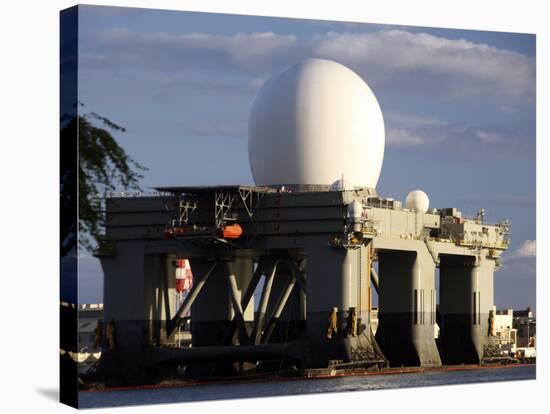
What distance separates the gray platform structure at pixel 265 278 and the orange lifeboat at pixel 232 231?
8 cm

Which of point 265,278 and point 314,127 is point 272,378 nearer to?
point 265,278

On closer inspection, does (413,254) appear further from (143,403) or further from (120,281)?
(143,403)

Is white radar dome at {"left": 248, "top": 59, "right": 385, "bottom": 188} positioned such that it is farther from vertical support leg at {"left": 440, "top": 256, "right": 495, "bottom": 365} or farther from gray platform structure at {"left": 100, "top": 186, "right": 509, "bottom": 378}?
vertical support leg at {"left": 440, "top": 256, "right": 495, "bottom": 365}

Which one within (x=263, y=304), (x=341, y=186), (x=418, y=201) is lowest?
(x=263, y=304)

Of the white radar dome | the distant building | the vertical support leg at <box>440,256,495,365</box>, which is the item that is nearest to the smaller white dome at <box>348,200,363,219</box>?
the white radar dome

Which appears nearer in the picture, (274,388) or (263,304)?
(274,388)

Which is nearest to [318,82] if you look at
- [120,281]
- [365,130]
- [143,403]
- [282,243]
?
[365,130]

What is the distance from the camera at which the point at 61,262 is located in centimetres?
4969

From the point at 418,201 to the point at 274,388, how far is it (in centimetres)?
1651

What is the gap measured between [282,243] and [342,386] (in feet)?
26.1

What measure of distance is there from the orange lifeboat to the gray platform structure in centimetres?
8

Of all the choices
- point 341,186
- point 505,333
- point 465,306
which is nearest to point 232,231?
point 341,186

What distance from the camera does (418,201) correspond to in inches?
2891

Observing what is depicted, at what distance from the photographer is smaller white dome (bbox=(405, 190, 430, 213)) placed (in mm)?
73188
